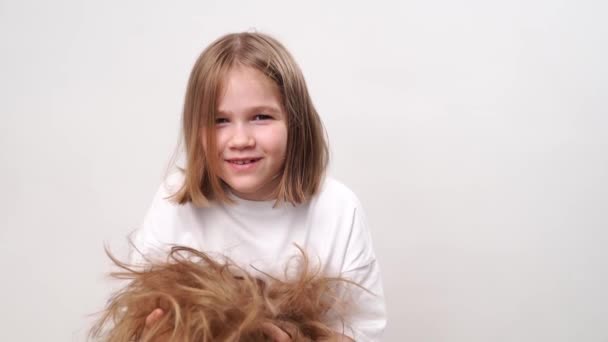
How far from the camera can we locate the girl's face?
72cm

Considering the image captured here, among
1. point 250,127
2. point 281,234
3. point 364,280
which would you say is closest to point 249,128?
point 250,127

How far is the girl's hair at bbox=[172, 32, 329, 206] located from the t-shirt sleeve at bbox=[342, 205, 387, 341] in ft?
0.32

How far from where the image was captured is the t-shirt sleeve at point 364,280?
82 cm

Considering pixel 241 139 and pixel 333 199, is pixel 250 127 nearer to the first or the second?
pixel 241 139

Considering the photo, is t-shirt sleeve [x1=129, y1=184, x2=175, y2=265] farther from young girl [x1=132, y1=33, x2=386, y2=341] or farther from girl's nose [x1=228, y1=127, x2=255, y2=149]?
girl's nose [x1=228, y1=127, x2=255, y2=149]

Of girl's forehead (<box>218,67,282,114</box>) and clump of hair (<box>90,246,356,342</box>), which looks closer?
clump of hair (<box>90,246,356,342</box>)

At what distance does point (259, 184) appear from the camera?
0.77m

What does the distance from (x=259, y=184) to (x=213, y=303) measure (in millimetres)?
239

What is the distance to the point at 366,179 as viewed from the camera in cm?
113

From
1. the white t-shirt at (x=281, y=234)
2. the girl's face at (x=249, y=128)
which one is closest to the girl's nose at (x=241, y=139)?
the girl's face at (x=249, y=128)

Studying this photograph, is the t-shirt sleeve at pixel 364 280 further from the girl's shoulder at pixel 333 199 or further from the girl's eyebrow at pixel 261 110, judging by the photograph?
the girl's eyebrow at pixel 261 110

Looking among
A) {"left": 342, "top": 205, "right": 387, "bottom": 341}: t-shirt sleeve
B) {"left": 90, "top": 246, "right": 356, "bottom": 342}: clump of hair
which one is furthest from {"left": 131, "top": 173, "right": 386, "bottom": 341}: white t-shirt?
{"left": 90, "top": 246, "right": 356, "bottom": 342}: clump of hair

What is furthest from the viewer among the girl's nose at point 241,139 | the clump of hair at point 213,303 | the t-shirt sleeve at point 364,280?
the t-shirt sleeve at point 364,280

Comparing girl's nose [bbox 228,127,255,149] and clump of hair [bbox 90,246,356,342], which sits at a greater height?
girl's nose [bbox 228,127,255,149]
